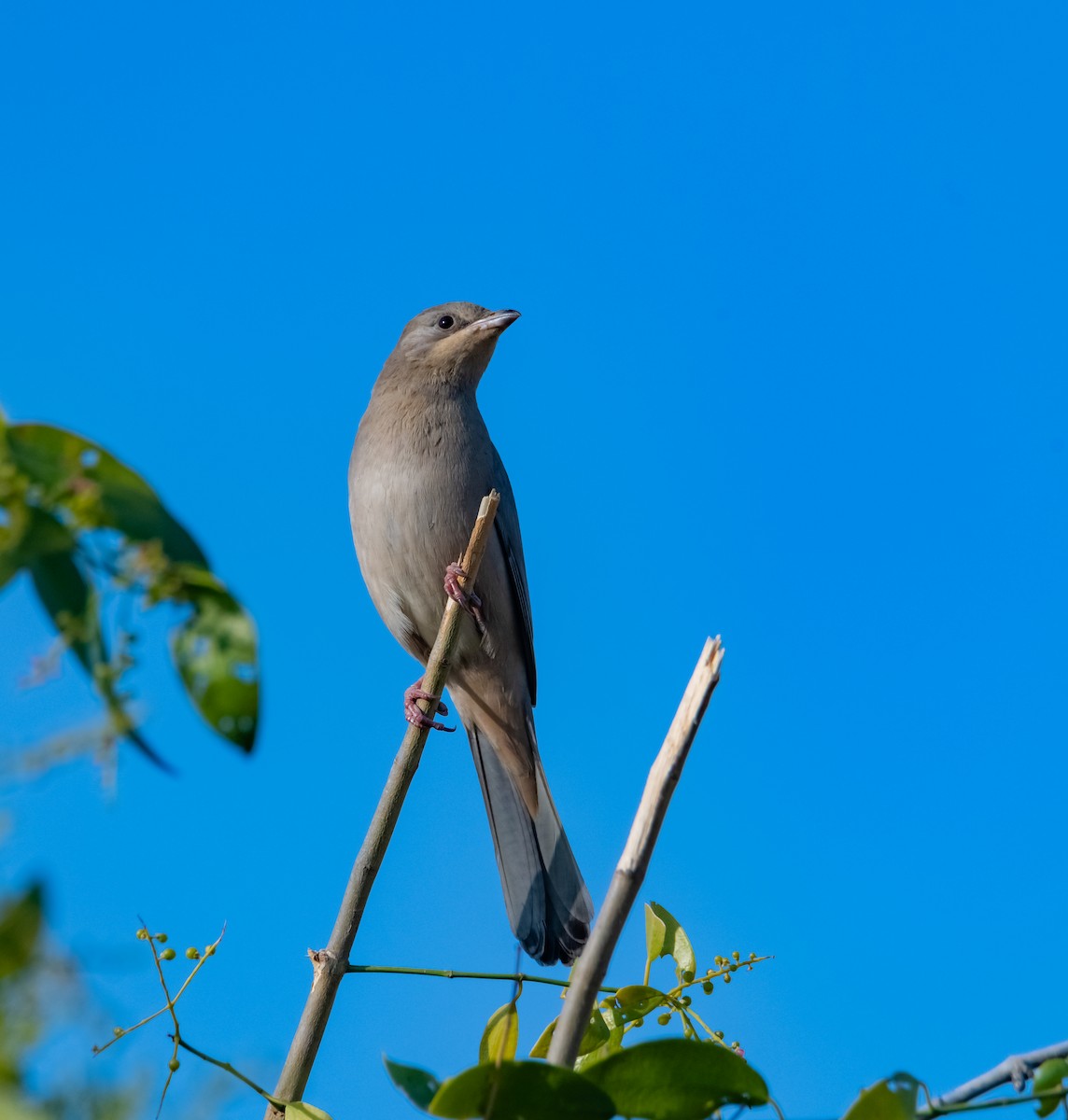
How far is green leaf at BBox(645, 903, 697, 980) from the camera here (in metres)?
2.19

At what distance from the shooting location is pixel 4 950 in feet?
1.95

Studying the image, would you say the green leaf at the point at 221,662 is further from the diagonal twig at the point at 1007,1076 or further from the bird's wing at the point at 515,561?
the bird's wing at the point at 515,561

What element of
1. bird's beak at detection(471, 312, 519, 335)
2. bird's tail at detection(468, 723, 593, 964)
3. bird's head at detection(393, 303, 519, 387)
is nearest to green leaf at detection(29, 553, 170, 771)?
bird's tail at detection(468, 723, 593, 964)

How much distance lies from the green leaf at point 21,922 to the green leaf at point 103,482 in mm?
229

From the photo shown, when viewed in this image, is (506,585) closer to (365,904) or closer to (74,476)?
(365,904)

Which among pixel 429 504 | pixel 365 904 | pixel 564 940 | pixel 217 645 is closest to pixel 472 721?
pixel 429 504

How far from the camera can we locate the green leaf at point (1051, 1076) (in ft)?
3.77

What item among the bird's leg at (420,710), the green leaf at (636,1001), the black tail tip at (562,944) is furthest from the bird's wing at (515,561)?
the green leaf at (636,1001)

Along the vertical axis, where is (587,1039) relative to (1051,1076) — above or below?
above

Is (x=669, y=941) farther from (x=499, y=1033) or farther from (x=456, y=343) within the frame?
(x=456, y=343)

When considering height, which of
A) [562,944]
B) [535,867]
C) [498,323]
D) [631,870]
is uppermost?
[498,323]

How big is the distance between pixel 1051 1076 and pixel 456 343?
5.92 m

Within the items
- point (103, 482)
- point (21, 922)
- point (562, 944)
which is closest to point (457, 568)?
point (562, 944)

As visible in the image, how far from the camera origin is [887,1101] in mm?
1068
